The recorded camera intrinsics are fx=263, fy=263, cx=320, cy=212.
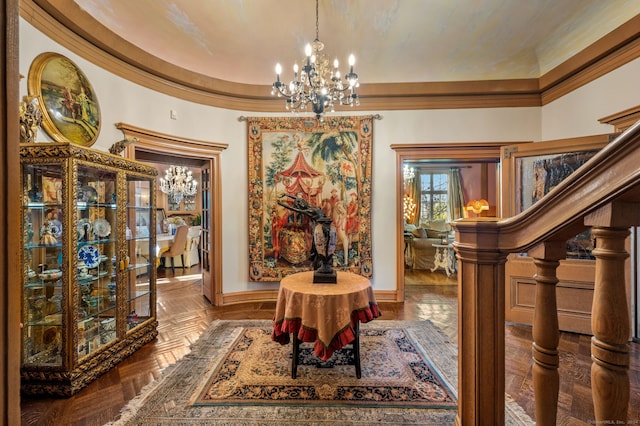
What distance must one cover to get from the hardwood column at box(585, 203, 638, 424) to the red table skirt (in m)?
1.52

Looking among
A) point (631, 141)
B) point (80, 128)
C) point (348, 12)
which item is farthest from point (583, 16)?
point (80, 128)

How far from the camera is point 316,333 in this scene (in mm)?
2049

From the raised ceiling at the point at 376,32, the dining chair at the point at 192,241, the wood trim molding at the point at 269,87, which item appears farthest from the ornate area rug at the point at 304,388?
the dining chair at the point at 192,241

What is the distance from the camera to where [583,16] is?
9.69 ft

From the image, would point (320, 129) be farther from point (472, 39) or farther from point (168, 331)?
point (168, 331)

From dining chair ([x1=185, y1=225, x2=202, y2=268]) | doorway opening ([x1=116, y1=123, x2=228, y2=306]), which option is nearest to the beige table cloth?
doorway opening ([x1=116, y1=123, x2=228, y2=306])

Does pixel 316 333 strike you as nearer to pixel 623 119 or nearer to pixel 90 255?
pixel 90 255

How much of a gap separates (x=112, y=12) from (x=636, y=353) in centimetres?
632

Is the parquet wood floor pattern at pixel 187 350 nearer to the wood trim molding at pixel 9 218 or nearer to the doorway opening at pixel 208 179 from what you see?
the doorway opening at pixel 208 179

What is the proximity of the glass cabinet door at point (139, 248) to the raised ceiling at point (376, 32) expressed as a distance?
173 cm

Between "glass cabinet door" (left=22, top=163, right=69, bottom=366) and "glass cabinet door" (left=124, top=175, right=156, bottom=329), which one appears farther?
"glass cabinet door" (left=124, top=175, right=156, bottom=329)

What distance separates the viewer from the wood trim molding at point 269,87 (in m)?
2.56

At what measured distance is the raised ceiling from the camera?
2.82 meters

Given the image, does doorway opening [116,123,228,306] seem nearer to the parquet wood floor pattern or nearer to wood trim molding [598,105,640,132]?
the parquet wood floor pattern
